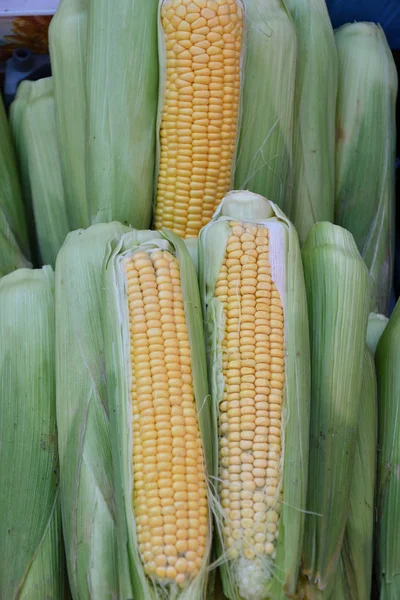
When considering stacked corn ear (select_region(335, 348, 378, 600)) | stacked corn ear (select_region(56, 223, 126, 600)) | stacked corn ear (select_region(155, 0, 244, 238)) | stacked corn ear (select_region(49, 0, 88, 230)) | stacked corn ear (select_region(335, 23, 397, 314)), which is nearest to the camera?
stacked corn ear (select_region(56, 223, 126, 600))

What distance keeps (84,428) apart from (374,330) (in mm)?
854

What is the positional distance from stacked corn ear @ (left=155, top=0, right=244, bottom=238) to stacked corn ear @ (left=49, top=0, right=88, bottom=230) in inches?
10.8

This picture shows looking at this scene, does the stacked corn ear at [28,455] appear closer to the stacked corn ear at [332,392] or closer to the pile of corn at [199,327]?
the pile of corn at [199,327]

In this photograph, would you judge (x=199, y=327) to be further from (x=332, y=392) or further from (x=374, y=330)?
(x=374, y=330)

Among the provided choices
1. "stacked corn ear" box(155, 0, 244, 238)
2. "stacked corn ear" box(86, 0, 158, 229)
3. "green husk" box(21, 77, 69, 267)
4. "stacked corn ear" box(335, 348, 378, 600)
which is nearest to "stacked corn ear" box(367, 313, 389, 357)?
"stacked corn ear" box(335, 348, 378, 600)

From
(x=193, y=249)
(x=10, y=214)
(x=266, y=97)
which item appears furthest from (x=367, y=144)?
(x=10, y=214)

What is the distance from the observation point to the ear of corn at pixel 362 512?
147cm

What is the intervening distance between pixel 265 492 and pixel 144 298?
1.51ft

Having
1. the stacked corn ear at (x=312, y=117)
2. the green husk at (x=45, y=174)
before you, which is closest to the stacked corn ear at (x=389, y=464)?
the stacked corn ear at (x=312, y=117)

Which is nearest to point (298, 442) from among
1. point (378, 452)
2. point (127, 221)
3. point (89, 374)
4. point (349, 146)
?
point (378, 452)

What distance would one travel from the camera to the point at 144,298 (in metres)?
1.36

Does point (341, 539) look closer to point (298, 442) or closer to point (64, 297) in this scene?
point (298, 442)

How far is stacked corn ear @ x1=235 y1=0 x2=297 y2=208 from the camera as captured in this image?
70.9 inches

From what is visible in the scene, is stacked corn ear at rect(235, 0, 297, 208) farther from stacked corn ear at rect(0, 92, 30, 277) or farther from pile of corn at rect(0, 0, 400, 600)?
stacked corn ear at rect(0, 92, 30, 277)
